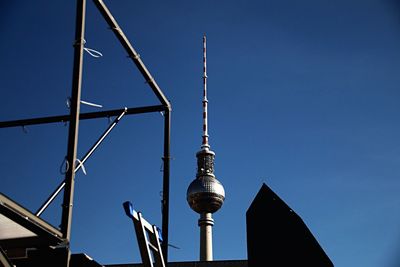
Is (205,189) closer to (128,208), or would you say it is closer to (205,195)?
(205,195)

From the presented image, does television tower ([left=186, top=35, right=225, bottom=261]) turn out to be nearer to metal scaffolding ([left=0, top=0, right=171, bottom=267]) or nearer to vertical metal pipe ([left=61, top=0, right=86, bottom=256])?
metal scaffolding ([left=0, top=0, right=171, bottom=267])

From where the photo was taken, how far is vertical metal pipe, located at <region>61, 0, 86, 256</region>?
20.0 feet

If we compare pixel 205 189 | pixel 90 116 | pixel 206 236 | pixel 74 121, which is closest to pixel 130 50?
pixel 90 116

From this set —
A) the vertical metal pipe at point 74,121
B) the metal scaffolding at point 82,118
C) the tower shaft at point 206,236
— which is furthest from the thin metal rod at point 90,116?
the tower shaft at point 206,236

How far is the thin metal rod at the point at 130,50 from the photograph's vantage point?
26.5 ft

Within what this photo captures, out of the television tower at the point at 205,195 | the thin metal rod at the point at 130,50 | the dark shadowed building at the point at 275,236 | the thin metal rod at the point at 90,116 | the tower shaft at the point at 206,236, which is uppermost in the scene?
the television tower at the point at 205,195

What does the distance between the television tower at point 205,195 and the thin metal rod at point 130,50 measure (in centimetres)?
6769

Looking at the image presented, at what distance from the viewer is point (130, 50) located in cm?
896

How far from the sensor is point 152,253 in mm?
8203

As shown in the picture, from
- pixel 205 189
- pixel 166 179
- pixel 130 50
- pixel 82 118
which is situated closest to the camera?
pixel 130 50

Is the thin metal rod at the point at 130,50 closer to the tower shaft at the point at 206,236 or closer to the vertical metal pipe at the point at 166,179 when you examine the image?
the vertical metal pipe at the point at 166,179

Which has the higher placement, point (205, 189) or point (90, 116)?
point (205, 189)

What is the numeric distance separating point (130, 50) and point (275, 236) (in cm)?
345

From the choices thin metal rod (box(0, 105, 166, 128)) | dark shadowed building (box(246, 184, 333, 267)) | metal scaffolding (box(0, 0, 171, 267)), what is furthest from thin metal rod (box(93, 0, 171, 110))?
dark shadowed building (box(246, 184, 333, 267))
